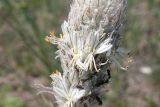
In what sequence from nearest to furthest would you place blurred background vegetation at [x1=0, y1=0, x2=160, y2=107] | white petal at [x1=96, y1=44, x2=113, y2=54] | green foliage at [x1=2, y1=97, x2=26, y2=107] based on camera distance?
white petal at [x1=96, y1=44, x2=113, y2=54] < green foliage at [x1=2, y1=97, x2=26, y2=107] < blurred background vegetation at [x1=0, y1=0, x2=160, y2=107]

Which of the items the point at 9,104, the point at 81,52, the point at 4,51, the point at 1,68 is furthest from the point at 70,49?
the point at 4,51

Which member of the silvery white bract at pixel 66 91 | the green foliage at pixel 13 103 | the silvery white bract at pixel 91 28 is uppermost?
the green foliage at pixel 13 103

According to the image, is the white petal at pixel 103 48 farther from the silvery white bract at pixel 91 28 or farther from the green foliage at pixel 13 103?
the green foliage at pixel 13 103

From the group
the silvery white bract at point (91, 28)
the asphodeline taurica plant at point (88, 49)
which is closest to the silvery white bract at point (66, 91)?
the asphodeline taurica plant at point (88, 49)

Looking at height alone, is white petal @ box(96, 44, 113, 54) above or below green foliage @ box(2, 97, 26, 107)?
below

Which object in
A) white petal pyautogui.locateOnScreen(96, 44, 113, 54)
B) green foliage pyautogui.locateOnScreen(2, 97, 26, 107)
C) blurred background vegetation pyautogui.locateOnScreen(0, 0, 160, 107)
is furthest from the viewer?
blurred background vegetation pyautogui.locateOnScreen(0, 0, 160, 107)

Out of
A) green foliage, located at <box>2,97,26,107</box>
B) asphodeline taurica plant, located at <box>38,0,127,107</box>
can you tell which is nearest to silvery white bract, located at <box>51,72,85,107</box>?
asphodeline taurica plant, located at <box>38,0,127,107</box>

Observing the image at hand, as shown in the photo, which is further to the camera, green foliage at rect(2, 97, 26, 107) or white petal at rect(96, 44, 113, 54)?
green foliage at rect(2, 97, 26, 107)

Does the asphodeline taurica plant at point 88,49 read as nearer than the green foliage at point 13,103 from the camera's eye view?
Yes

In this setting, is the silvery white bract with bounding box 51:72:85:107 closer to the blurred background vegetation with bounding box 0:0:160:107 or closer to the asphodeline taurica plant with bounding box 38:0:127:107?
the asphodeline taurica plant with bounding box 38:0:127:107
